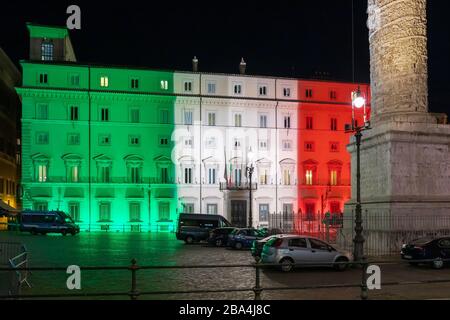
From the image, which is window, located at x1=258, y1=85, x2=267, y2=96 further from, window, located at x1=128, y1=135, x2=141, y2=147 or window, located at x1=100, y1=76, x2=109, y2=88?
window, located at x1=100, y1=76, x2=109, y2=88

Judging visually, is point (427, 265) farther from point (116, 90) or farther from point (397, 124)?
point (116, 90)

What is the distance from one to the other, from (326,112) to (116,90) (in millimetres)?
23962

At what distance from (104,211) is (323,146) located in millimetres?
25770

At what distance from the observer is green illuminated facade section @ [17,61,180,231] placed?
2405 inches

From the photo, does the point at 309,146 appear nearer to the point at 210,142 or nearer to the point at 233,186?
the point at 233,186

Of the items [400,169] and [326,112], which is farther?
[326,112]

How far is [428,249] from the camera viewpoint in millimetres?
21250

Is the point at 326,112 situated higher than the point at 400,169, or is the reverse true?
the point at 326,112

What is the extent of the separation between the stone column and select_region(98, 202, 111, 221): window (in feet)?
137

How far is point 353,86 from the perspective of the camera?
68938 mm

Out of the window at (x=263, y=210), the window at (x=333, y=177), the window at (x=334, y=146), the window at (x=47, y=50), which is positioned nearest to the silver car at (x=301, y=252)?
the window at (x=263, y=210)

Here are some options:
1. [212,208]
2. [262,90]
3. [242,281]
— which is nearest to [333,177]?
[262,90]

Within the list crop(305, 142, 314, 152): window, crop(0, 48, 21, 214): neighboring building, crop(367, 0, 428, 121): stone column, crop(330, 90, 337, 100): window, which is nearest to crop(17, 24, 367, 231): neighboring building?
crop(330, 90, 337, 100): window
